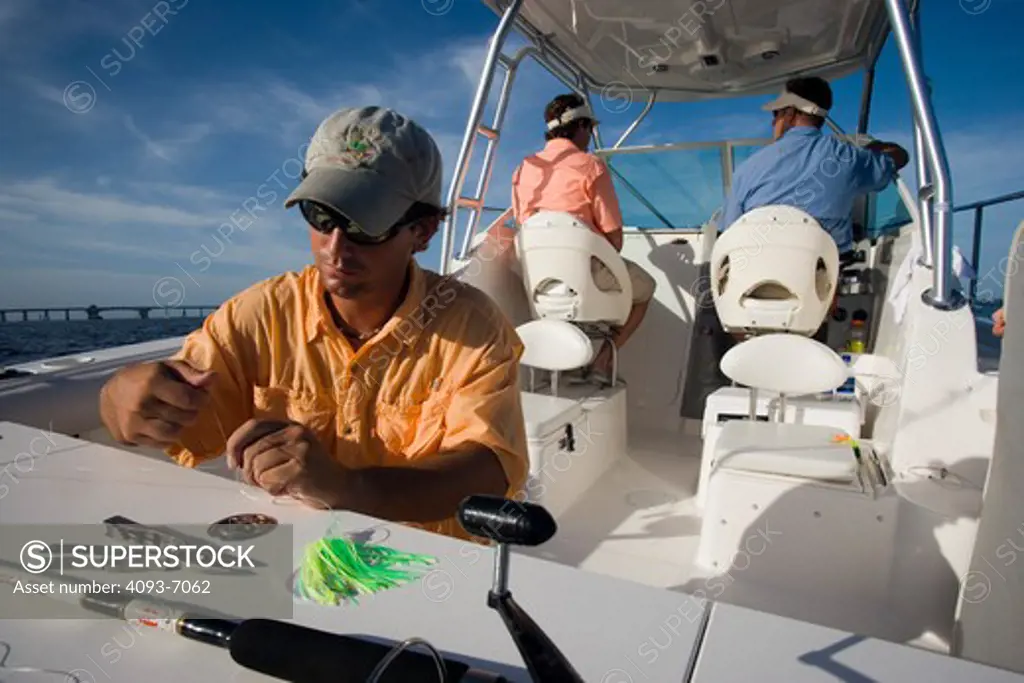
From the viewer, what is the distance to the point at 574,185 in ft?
8.84

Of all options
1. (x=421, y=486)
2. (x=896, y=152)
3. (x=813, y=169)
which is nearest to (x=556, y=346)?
(x=813, y=169)

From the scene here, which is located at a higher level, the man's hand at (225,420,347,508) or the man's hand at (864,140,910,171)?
the man's hand at (864,140,910,171)

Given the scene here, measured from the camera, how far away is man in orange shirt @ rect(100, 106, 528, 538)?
963 millimetres

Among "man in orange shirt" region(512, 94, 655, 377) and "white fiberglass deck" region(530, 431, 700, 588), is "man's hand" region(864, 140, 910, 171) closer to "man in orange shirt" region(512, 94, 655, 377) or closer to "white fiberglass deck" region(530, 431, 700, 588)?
"man in orange shirt" region(512, 94, 655, 377)

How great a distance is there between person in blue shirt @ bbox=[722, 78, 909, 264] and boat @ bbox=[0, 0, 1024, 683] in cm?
28

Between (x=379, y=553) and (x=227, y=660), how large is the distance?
7.2 inches

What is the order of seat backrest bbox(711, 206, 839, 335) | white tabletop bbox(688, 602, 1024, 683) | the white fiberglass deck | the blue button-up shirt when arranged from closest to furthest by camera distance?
white tabletop bbox(688, 602, 1024, 683)
the white fiberglass deck
seat backrest bbox(711, 206, 839, 335)
the blue button-up shirt

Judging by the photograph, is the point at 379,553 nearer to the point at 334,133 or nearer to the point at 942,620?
the point at 334,133

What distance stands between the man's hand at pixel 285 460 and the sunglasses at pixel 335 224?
1.19 ft

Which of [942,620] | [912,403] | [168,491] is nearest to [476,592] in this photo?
[168,491]

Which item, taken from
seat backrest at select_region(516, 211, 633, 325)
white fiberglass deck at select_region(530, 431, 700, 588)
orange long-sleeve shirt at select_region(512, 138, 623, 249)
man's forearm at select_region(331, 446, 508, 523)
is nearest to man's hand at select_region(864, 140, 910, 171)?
orange long-sleeve shirt at select_region(512, 138, 623, 249)

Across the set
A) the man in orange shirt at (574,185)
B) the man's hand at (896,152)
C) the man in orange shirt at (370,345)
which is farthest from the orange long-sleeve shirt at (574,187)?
the man in orange shirt at (370,345)

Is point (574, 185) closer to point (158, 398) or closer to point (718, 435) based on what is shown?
point (718, 435)

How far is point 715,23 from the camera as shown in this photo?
312 centimetres
